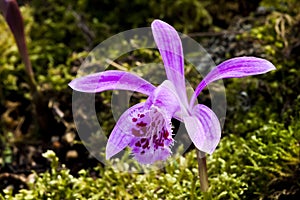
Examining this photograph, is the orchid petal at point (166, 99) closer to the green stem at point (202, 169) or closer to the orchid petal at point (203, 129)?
the orchid petal at point (203, 129)

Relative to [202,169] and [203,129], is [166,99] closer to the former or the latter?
[203,129]

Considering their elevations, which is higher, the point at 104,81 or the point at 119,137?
the point at 104,81

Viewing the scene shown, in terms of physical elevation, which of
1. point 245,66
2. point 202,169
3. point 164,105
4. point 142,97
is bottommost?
point 202,169

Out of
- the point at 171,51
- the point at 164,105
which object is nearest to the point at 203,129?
the point at 164,105

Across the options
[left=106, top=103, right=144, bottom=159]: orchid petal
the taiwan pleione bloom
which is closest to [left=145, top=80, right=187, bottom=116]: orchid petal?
the taiwan pleione bloom

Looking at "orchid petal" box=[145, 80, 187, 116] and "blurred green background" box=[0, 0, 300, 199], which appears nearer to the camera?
"orchid petal" box=[145, 80, 187, 116]

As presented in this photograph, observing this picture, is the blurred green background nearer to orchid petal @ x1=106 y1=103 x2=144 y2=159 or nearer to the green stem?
the green stem

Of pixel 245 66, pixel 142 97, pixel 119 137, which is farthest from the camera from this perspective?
pixel 142 97
